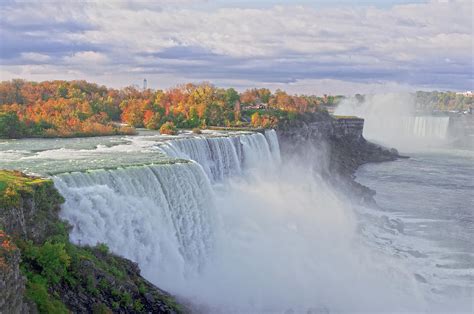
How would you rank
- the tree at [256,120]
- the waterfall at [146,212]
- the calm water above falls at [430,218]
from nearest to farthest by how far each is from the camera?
the waterfall at [146,212]
the calm water above falls at [430,218]
the tree at [256,120]

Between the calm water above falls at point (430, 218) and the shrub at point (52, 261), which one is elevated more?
the shrub at point (52, 261)

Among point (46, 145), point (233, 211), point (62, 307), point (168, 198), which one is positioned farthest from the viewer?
point (46, 145)

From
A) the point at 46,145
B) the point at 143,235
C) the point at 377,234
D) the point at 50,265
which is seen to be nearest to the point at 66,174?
the point at 143,235

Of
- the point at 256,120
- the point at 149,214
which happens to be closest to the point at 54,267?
the point at 149,214

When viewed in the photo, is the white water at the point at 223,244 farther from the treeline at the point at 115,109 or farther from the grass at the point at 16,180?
the treeline at the point at 115,109

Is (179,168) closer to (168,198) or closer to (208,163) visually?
(168,198)

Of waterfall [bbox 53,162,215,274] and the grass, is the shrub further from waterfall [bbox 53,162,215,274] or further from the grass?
waterfall [bbox 53,162,215,274]

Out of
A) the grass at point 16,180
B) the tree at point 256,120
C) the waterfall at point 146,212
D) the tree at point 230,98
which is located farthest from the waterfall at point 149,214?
the tree at point 230,98
